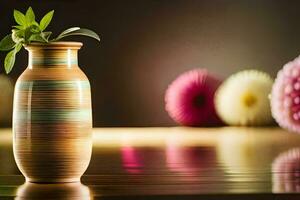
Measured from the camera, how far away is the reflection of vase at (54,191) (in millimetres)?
808

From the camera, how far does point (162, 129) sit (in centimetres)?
197

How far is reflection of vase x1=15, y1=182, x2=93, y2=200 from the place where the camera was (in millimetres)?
808

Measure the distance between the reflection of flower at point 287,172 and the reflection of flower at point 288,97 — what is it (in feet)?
0.75

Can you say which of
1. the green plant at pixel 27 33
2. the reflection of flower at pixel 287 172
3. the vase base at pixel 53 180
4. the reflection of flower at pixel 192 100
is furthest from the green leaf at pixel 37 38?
the reflection of flower at pixel 192 100

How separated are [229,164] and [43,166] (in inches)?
15.0

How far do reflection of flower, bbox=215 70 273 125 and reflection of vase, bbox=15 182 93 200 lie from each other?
112 cm

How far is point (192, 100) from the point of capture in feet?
6.57

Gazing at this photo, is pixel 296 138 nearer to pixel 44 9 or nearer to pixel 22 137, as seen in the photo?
pixel 44 9

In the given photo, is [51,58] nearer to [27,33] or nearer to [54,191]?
[27,33]

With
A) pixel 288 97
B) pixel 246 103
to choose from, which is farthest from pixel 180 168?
pixel 246 103

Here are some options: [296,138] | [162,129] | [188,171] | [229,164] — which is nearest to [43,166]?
[188,171]

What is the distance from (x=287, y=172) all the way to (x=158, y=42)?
1054 millimetres

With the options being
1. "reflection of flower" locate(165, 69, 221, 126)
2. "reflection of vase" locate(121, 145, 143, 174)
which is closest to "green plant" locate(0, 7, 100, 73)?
"reflection of vase" locate(121, 145, 143, 174)

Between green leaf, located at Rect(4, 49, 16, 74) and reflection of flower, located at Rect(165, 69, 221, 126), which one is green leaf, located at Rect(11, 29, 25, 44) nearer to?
green leaf, located at Rect(4, 49, 16, 74)
